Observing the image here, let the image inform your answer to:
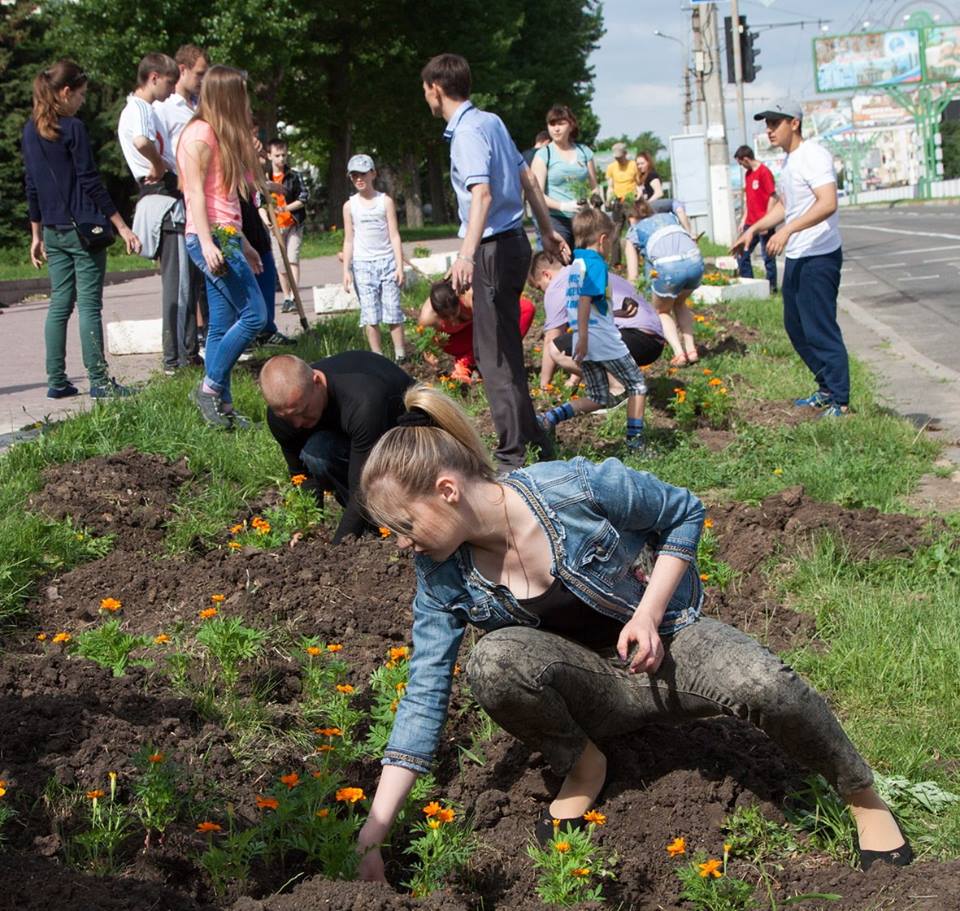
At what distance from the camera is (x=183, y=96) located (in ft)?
28.9

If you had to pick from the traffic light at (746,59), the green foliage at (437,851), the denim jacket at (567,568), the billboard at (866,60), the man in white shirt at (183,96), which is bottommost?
the green foliage at (437,851)

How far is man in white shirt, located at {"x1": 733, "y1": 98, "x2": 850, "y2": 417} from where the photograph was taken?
7.39 meters

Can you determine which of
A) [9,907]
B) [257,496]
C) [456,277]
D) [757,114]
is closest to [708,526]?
[456,277]

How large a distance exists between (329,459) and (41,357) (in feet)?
21.7

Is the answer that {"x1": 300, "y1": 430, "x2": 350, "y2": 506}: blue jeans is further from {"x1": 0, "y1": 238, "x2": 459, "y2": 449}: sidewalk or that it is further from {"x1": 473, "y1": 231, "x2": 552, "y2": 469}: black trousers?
{"x1": 0, "y1": 238, "x2": 459, "y2": 449}: sidewalk

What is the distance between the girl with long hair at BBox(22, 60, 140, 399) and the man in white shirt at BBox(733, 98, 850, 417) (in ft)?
13.3

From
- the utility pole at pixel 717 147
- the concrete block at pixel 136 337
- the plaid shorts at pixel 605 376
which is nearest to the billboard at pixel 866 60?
the utility pole at pixel 717 147

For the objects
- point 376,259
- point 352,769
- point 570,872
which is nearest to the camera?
point 570,872

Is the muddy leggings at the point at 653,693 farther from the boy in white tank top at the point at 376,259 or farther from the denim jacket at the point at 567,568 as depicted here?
the boy in white tank top at the point at 376,259

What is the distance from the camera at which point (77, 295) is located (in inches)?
304

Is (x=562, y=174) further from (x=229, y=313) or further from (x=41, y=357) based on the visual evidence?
(x=229, y=313)

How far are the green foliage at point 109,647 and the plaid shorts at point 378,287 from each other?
5533mm

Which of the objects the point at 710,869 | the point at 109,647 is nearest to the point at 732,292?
the point at 109,647

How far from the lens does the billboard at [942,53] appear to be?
7488 centimetres
